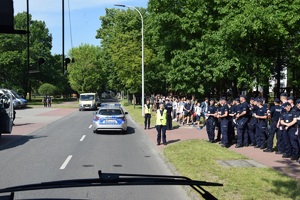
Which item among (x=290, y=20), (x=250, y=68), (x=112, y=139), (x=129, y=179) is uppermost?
(x=290, y=20)

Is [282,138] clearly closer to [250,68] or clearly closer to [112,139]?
[112,139]

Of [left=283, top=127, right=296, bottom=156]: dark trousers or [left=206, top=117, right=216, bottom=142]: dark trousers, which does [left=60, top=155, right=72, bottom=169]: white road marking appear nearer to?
[left=206, top=117, right=216, bottom=142]: dark trousers

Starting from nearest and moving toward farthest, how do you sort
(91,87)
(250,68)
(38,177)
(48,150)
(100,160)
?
(38,177), (100,160), (48,150), (250,68), (91,87)

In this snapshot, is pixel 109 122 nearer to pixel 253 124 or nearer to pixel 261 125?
pixel 253 124

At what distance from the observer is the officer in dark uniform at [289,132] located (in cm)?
1108

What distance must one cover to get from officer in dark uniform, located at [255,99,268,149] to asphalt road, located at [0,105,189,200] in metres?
3.79

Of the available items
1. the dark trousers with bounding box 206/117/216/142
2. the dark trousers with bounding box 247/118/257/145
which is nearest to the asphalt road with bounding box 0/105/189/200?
the dark trousers with bounding box 206/117/216/142

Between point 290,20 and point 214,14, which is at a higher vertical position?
point 214,14

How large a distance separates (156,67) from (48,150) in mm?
36331

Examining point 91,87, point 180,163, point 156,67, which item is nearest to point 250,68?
point 180,163

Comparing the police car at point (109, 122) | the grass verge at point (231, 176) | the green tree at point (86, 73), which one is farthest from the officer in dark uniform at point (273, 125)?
the green tree at point (86, 73)

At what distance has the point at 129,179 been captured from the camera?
2.49m

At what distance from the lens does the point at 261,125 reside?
13352 mm

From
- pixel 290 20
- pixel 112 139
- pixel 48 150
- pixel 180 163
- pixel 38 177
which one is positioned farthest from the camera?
pixel 290 20
